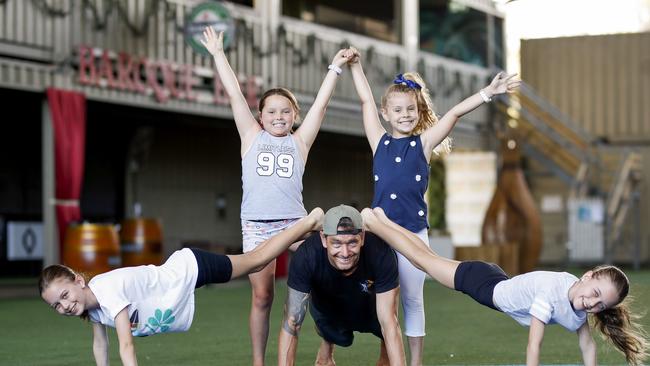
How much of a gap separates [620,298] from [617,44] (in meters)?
20.8

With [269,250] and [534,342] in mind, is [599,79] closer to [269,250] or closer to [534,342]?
[269,250]

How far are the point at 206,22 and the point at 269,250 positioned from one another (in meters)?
10.6

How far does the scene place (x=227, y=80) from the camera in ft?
22.9

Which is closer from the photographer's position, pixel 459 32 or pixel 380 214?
pixel 380 214

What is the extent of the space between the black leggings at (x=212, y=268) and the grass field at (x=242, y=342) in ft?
4.25

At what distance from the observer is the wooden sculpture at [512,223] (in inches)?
656

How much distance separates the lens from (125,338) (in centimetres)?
579

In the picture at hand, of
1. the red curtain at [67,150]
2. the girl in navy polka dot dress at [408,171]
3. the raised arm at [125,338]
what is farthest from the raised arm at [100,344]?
the red curtain at [67,150]

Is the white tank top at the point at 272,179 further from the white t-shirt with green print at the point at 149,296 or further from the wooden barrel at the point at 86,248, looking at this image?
the wooden barrel at the point at 86,248

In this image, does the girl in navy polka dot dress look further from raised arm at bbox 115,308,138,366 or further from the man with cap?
raised arm at bbox 115,308,138,366

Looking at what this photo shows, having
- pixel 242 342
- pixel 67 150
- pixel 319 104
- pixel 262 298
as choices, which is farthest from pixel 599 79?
pixel 262 298

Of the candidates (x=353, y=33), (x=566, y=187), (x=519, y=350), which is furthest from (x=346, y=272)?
(x=566, y=187)

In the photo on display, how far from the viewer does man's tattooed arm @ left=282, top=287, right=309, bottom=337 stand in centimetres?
626

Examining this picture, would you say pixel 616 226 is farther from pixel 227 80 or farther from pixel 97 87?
pixel 227 80
